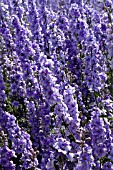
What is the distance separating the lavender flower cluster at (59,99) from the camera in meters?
6.24

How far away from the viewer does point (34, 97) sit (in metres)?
8.30

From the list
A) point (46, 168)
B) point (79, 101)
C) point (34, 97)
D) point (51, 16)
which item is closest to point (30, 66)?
point (34, 97)

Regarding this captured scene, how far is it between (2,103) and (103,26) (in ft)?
9.14

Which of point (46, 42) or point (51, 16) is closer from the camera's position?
point (46, 42)

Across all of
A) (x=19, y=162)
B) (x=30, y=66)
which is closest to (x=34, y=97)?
(x=30, y=66)

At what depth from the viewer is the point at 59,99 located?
21.3 ft

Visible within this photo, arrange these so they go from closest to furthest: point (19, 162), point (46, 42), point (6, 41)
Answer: point (19, 162) < point (6, 41) < point (46, 42)

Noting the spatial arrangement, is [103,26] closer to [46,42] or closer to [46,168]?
[46,42]

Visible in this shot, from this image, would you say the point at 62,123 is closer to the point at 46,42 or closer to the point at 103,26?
the point at 103,26

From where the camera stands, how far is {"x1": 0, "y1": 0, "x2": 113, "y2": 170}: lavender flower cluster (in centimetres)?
624

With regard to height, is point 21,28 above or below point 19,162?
above

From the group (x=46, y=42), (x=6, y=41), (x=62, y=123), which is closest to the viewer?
(x=62, y=123)

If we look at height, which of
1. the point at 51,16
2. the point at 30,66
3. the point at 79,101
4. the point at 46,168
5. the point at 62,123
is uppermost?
the point at 51,16

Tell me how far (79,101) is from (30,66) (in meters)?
1.17
